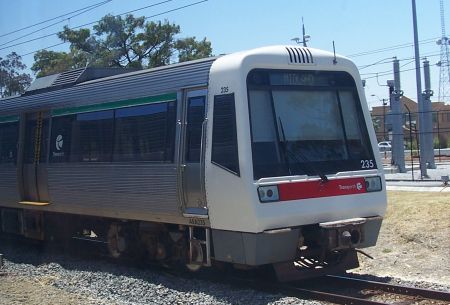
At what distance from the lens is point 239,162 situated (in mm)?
7934

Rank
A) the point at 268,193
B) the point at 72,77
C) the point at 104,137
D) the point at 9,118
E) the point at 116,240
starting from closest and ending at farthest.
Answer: the point at 268,193 < the point at 104,137 < the point at 116,240 < the point at 72,77 < the point at 9,118

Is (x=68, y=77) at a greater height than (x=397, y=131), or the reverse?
(x=68, y=77)

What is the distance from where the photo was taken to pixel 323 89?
29.3ft

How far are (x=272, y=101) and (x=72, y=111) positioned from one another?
466 cm

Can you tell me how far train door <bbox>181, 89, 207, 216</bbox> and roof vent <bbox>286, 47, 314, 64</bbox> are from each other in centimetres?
129

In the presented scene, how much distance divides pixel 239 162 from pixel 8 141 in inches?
300

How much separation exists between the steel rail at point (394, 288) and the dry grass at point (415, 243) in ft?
4.74

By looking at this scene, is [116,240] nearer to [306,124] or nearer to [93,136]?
[93,136]

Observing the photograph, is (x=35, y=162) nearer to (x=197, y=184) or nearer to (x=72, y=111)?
(x=72, y=111)

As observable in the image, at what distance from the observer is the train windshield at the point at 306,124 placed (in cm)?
821

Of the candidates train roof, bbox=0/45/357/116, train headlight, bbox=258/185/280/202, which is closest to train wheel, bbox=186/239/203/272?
train headlight, bbox=258/185/280/202

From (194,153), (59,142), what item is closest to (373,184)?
(194,153)

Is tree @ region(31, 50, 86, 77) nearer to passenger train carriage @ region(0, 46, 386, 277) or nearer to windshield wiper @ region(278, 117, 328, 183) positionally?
passenger train carriage @ region(0, 46, 386, 277)

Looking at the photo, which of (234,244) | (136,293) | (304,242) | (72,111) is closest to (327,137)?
(304,242)
